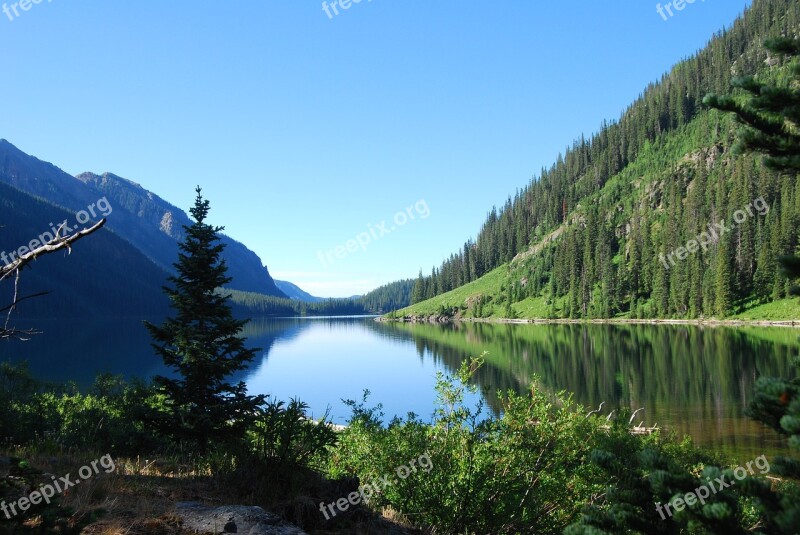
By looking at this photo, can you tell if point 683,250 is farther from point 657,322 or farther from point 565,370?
point 565,370

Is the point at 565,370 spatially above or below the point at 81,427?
below

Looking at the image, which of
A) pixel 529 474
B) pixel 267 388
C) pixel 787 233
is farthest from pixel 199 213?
pixel 787 233

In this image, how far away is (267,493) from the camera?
372 inches

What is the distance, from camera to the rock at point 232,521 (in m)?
7.00

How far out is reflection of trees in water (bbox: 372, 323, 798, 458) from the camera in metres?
36.7

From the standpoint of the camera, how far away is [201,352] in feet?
54.4

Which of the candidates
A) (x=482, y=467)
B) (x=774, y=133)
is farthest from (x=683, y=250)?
(x=774, y=133)

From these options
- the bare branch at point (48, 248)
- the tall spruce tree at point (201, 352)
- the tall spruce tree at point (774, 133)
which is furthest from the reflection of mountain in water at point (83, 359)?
the tall spruce tree at point (774, 133)

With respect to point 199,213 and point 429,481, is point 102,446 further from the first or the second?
point 429,481

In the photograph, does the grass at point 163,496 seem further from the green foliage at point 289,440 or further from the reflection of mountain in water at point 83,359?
the reflection of mountain in water at point 83,359

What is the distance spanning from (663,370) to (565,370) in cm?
1075

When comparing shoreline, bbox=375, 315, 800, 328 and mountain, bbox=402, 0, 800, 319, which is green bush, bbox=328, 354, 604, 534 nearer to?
mountain, bbox=402, 0, 800, 319

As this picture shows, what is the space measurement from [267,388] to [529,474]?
53646 millimetres

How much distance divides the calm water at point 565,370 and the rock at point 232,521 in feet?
45.8
